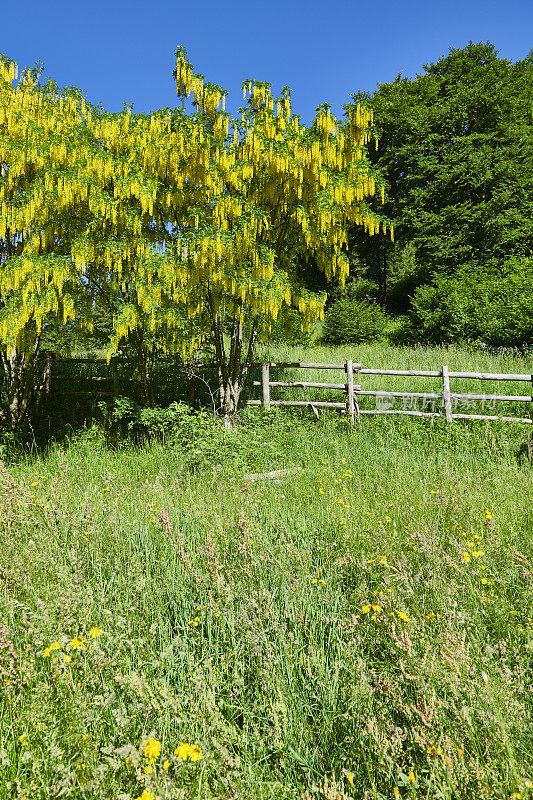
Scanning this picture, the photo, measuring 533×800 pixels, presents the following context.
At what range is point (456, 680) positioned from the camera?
1.63 m

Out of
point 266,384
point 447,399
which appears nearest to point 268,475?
point 266,384

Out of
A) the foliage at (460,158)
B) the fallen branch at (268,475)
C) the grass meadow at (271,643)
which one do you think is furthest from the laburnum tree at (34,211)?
the foliage at (460,158)

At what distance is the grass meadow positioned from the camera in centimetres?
157

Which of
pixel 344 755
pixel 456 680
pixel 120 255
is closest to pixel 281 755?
pixel 344 755

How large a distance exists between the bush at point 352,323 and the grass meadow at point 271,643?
14266mm

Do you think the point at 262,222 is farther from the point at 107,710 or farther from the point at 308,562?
the point at 107,710

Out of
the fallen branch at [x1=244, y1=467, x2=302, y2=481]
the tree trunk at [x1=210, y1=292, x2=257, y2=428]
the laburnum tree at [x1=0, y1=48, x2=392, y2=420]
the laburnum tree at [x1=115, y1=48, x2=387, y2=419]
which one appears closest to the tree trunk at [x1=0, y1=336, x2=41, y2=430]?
the laburnum tree at [x1=0, y1=48, x2=392, y2=420]

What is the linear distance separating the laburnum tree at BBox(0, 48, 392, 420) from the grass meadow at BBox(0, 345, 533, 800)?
11.3 feet

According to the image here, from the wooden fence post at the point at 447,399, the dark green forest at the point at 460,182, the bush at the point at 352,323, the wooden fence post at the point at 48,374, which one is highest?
the dark green forest at the point at 460,182

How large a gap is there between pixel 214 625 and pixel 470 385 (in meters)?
9.22

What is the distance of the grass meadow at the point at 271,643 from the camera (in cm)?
157

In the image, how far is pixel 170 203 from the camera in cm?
768

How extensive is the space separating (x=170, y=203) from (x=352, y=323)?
12217mm

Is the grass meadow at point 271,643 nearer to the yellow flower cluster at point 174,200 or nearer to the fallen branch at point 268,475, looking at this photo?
the fallen branch at point 268,475
